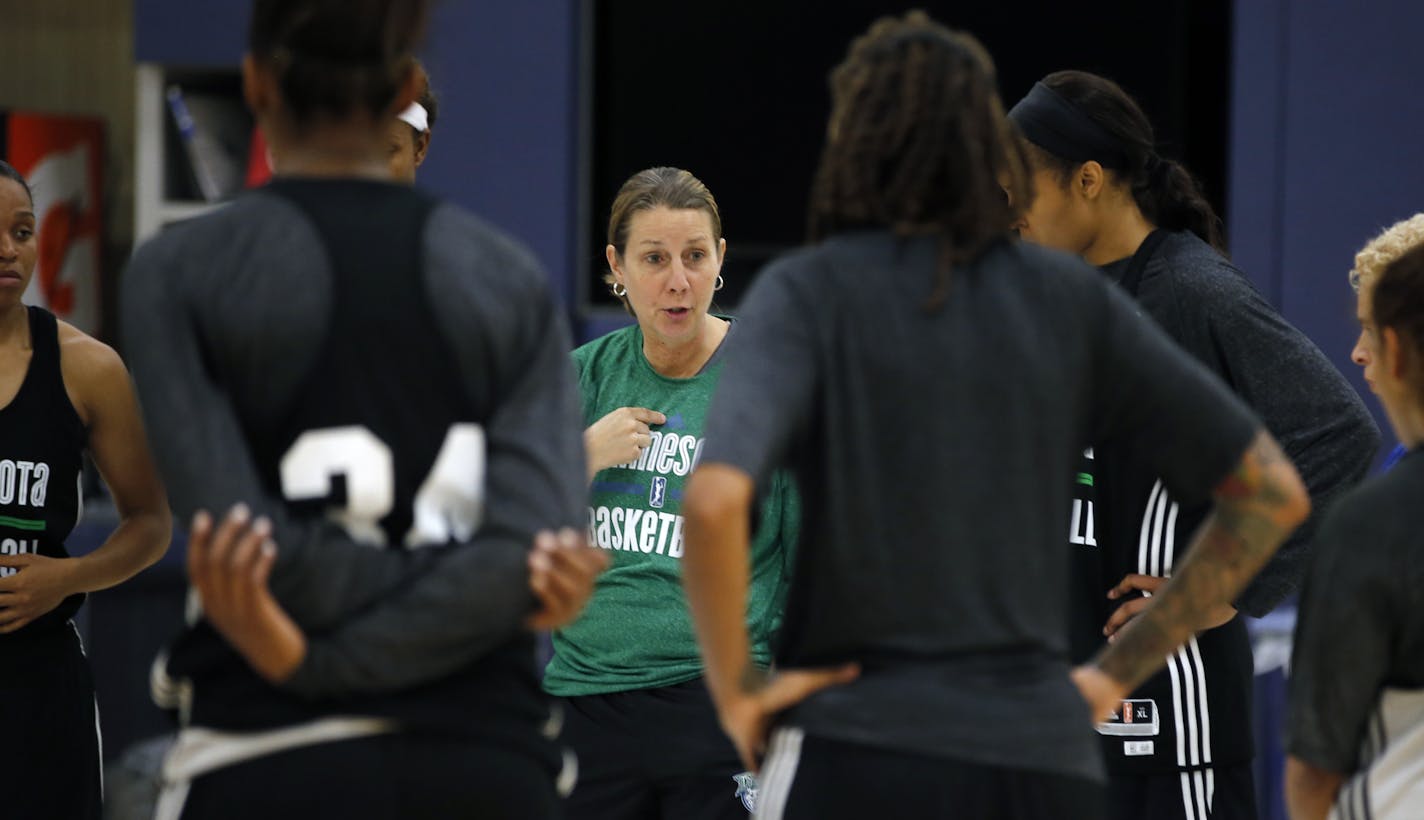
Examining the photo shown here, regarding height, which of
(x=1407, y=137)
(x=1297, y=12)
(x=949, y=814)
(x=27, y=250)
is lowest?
(x=949, y=814)

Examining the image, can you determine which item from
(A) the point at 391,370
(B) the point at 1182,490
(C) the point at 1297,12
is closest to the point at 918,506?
(B) the point at 1182,490

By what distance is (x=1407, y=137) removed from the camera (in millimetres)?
5641

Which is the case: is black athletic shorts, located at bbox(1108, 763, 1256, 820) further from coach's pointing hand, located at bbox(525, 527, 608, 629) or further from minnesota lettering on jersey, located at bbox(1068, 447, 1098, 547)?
coach's pointing hand, located at bbox(525, 527, 608, 629)

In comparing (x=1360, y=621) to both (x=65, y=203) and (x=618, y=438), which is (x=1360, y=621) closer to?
(x=618, y=438)

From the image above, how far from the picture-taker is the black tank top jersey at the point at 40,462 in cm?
297

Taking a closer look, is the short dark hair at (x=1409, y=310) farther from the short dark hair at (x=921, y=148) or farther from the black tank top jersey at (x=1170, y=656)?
the black tank top jersey at (x=1170, y=656)

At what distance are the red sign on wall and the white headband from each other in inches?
149

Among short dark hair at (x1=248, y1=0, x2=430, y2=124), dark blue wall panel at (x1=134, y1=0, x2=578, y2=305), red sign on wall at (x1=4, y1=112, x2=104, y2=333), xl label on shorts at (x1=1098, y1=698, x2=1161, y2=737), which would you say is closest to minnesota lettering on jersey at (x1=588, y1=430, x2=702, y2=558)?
xl label on shorts at (x1=1098, y1=698, x2=1161, y2=737)

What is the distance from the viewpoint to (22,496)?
2.98 meters

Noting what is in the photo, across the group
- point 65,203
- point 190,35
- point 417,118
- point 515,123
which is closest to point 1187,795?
point 417,118

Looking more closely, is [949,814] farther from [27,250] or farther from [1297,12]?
[1297,12]

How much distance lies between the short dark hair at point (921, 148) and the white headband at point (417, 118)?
126 centimetres

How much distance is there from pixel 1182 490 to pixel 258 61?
1139mm

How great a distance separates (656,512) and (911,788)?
1552 millimetres
